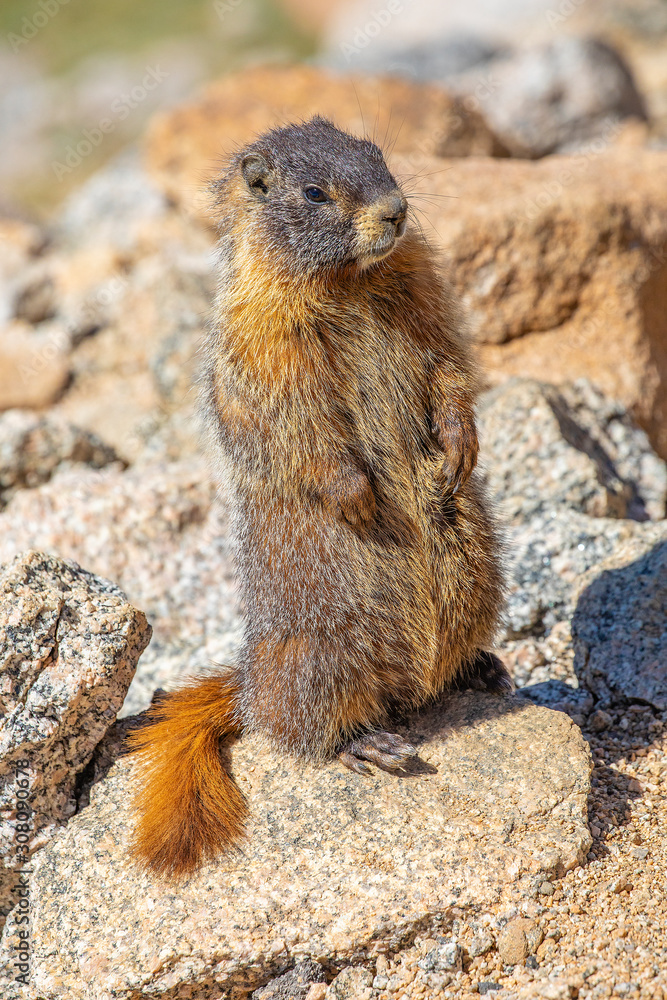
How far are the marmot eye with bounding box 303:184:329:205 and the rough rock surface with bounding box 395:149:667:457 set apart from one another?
273cm

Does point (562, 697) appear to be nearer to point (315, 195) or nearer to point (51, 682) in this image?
point (51, 682)

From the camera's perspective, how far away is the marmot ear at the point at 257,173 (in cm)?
407

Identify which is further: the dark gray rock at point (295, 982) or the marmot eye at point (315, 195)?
the marmot eye at point (315, 195)

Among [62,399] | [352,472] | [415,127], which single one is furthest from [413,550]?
[415,127]

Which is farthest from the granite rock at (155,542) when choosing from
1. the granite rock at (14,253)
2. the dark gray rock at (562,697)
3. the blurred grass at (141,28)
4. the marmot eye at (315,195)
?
the blurred grass at (141,28)

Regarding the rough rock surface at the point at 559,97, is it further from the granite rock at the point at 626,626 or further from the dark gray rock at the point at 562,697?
the dark gray rock at the point at 562,697

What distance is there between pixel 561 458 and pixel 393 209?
2.36m

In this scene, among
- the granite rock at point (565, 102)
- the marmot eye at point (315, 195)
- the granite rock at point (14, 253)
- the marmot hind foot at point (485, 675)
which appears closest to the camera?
the marmot eye at point (315, 195)

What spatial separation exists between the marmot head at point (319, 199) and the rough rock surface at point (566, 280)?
2601 mm

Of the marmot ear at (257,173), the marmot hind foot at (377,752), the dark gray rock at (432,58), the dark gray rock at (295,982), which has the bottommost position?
the dark gray rock at (295,982)

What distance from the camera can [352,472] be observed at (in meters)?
3.77

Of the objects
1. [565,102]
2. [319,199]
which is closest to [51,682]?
[319,199]

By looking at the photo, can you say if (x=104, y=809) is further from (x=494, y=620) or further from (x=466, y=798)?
(x=494, y=620)

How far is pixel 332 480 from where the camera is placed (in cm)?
377
